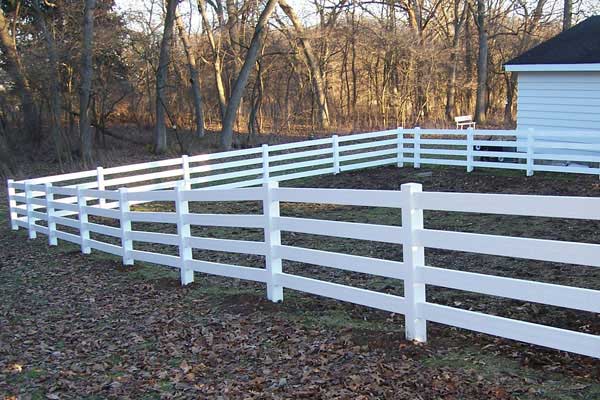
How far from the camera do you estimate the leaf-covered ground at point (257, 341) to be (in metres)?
4.61

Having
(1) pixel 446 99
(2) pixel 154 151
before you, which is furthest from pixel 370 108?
(2) pixel 154 151

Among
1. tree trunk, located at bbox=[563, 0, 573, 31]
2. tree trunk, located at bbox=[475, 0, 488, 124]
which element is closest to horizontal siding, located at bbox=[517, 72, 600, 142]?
tree trunk, located at bbox=[563, 0, 573, 31]

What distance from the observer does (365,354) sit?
206 inches

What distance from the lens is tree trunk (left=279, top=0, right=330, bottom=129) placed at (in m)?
32.4

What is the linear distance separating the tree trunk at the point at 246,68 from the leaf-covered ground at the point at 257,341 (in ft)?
55.9

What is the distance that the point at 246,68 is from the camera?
26688mm

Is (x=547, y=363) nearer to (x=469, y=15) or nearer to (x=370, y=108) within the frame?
(x=370, y=108)

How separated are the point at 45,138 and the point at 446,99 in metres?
21.1

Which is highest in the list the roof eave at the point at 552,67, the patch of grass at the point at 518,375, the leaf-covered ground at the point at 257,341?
the roof eave at the point at 552,67

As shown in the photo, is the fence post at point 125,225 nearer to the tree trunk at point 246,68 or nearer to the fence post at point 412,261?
the fence post at point 412,261

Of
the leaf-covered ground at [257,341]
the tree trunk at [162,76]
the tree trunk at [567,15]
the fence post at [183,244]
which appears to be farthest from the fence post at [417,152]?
the tree trunk at [567,15]

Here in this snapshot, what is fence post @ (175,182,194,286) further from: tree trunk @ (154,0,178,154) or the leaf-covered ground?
tree trunk @ (154,0,178,154)

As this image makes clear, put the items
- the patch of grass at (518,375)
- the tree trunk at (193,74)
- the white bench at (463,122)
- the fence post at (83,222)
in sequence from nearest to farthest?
1. the patch of grass at (518,375)
2. the fence post at (83,222)
3. the white bench at (463,122)
4. the tree trunk at (193,74)

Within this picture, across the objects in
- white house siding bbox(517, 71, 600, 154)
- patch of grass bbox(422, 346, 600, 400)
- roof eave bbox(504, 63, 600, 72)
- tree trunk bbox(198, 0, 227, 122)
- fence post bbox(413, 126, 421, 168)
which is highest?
tree trunk bbox(198, 0, 227, 122)
